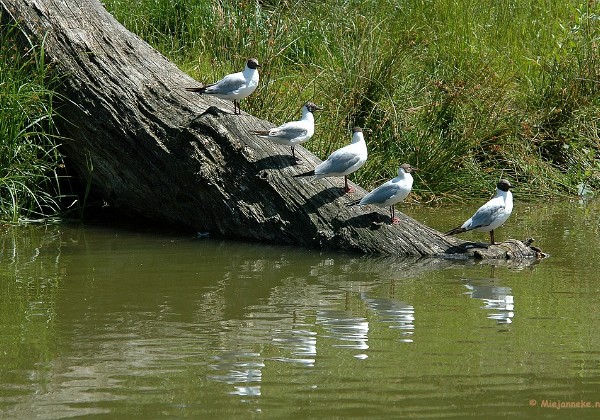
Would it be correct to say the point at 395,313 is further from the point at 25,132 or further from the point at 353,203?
the point at 25,132

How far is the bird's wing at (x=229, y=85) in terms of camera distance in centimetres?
895

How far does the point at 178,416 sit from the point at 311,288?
9.04ft

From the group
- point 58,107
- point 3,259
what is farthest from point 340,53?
point 3,259

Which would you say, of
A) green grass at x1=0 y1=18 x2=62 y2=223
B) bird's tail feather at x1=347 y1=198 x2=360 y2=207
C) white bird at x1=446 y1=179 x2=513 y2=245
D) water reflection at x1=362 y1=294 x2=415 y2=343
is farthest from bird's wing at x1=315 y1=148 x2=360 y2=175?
green grass at x1=0 y1=18 x2=62 y2=223

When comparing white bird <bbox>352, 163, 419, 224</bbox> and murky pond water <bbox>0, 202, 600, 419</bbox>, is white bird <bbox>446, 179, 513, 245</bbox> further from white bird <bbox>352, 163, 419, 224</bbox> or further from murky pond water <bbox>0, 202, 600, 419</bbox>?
white bird <bbox>352, 163, 419, 224</bbox>

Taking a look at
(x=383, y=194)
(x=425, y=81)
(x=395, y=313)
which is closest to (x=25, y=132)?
(x=383, y=194)

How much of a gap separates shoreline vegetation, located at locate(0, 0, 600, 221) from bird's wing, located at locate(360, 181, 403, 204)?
7.05 feet

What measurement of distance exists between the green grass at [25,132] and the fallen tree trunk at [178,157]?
18 cm

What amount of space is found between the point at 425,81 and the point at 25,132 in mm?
4513

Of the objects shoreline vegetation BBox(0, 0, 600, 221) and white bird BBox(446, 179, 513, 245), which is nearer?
white bird BBox(446, 179, 513, 245)

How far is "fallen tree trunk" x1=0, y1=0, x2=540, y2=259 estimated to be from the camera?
8.53 m

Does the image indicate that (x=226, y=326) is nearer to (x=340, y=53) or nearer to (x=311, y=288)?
(x=311, y=288)

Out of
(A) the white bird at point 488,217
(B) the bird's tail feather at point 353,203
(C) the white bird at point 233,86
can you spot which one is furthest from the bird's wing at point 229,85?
(A) the white bird at point 488,217

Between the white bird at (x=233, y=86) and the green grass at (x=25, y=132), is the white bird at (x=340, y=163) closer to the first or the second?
the white bird at (x=233, y=86)
